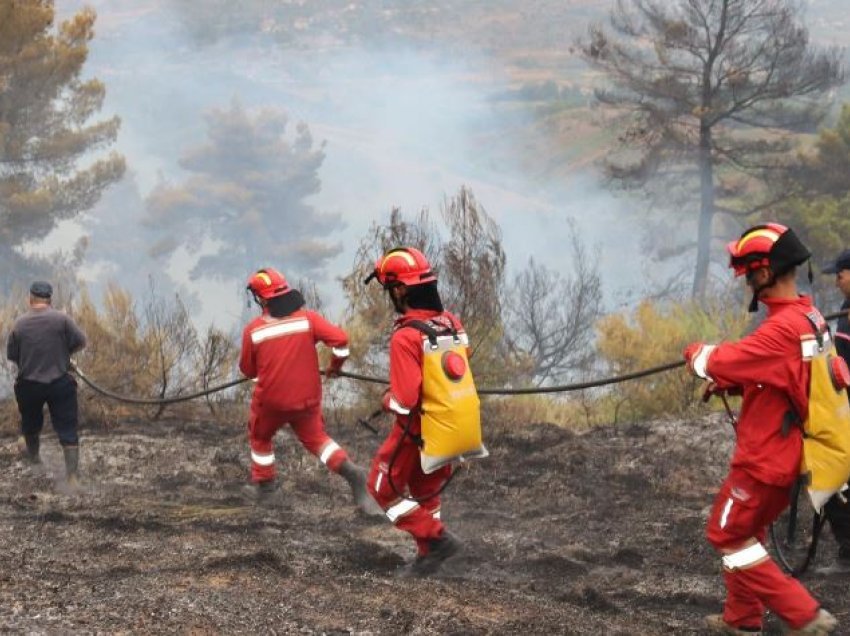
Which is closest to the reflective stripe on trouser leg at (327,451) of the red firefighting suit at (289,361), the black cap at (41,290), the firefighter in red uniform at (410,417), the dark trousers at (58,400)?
the red firefighting suit at (289,361)

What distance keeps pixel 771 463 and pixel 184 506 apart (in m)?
4.66

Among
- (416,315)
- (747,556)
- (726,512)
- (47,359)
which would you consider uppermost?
Answer: (416,315)

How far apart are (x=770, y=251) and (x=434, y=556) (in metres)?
2.46

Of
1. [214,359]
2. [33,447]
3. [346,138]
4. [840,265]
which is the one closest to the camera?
[840,265]

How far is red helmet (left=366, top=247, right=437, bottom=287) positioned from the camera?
573cm

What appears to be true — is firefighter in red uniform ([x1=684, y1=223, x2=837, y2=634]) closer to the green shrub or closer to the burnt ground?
the burnt ground

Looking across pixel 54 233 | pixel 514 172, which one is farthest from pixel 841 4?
pixel 54 233

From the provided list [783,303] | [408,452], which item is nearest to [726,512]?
[783,303]

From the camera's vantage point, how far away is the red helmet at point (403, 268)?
573 centimetres

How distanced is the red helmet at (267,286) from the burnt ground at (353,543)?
57.5 inches

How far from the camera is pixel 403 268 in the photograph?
5.73m

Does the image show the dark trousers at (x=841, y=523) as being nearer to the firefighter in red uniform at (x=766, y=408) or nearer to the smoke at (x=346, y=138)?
the firefighter in red uniform at (x=766, y=408)

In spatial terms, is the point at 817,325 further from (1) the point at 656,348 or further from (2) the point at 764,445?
(1) the point at 656,348

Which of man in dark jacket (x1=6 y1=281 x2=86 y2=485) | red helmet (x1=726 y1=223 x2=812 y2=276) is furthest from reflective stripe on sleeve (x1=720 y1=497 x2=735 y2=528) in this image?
man in dark jacket (x1=6 y1=281 x2=86 y2=485)
